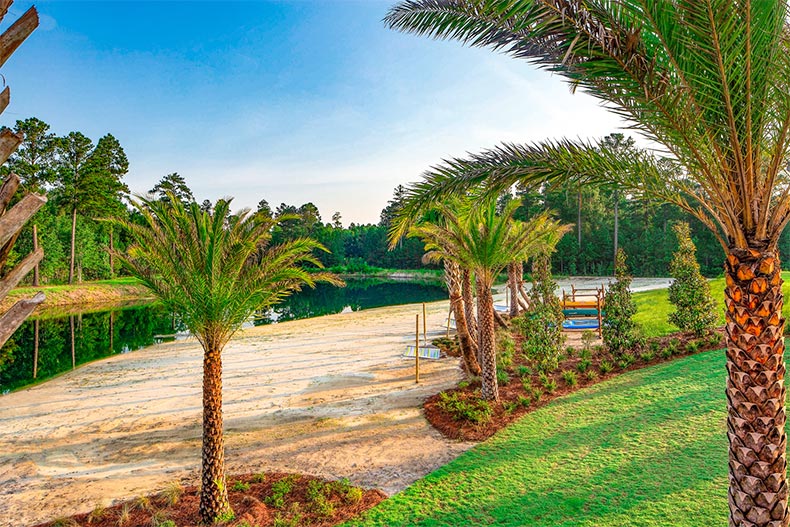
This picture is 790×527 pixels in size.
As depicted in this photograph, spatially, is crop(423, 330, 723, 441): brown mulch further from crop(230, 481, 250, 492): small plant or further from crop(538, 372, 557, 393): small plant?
crop(230, 481, 250, 492): small plant

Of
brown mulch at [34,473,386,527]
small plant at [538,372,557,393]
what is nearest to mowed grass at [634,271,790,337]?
small plant at [538,372,557,393]

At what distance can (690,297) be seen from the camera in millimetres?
10609

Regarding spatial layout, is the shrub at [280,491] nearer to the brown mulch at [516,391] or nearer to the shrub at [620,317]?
the brown mulch at [516,391]

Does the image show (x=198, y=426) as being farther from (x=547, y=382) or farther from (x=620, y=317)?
(x=620, y=317)

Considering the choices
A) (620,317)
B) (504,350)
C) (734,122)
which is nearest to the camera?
(734,122)

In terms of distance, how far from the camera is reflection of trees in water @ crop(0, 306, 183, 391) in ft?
48.5

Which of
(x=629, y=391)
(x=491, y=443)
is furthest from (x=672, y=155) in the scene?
(x=629, y=391)

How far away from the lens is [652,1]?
2.92m

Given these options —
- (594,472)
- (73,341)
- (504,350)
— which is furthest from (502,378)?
(73,341)

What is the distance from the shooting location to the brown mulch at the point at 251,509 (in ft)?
16.0

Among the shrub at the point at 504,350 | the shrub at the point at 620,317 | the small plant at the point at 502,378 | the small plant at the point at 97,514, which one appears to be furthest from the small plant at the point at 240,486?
the shrub at the point at 620,317

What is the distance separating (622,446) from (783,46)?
4992 mm

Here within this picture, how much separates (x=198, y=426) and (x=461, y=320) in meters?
6.05

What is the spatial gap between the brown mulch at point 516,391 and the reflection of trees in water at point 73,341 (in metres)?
8.06
